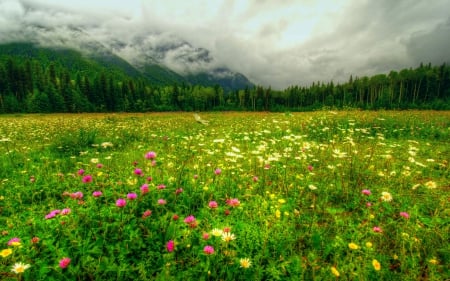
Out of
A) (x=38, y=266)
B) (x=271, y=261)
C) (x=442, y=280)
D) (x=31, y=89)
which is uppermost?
(x=31, y=89)

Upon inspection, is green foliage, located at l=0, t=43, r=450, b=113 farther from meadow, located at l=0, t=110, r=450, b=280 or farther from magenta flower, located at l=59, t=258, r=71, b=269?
magenta flower, located at l=59, t=258, r=71, b=269

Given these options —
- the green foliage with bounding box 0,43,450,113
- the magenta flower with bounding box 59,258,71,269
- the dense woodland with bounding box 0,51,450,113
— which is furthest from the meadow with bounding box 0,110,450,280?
the dense woodland with bounding box 0,51,450,113

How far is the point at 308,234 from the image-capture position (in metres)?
2.97

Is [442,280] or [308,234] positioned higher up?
[308,234]

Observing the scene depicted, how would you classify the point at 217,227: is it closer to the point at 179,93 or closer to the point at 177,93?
the point at 177,93

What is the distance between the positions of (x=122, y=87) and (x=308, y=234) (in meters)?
74.8

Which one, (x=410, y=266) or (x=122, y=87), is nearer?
(x=410, y=266)

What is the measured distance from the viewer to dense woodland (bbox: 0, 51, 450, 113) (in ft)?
166

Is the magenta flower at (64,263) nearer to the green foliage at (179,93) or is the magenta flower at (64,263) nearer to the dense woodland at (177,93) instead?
the green foliage at (179,93)

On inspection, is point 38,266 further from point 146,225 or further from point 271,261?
point 271,261

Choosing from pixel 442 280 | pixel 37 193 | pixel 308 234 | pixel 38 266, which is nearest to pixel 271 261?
pixel 308 234

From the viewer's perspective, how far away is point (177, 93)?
250ft

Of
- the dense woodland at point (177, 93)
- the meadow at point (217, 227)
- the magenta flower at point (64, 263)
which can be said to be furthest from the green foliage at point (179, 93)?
the magenta flower at point (64, 263)

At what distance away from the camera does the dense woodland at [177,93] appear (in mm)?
50531
